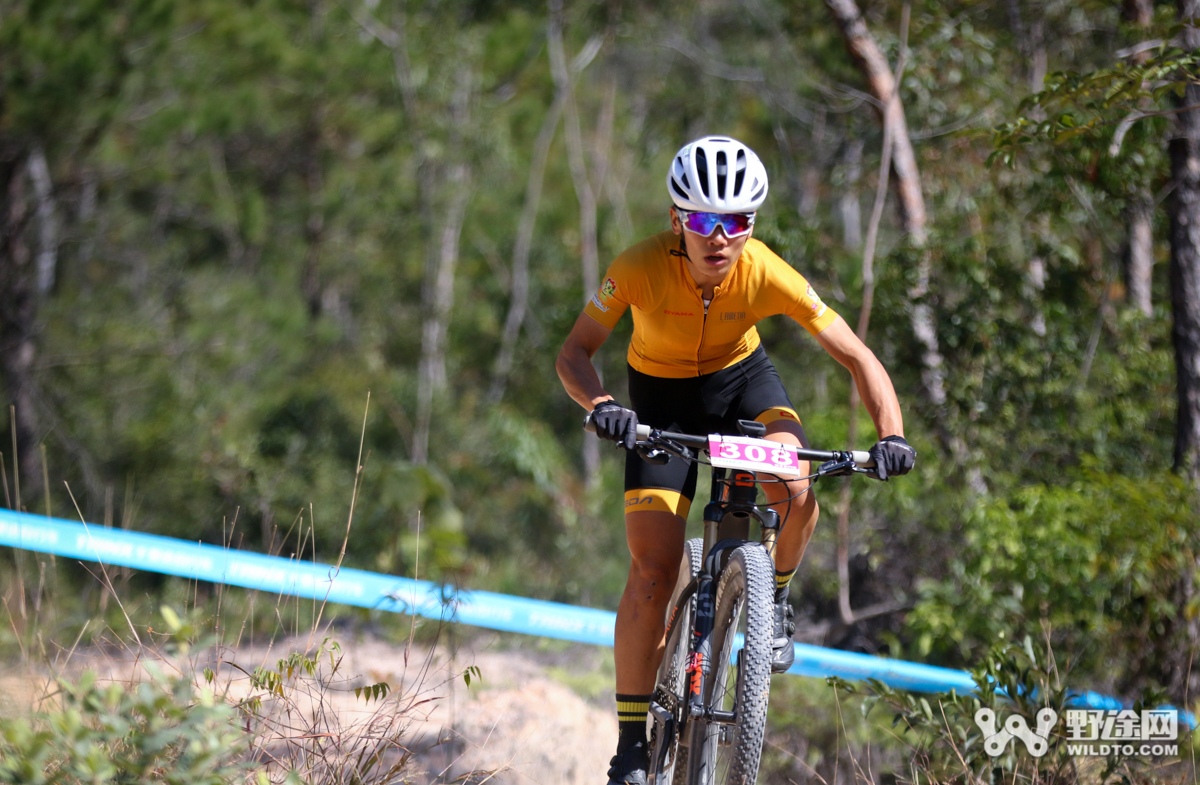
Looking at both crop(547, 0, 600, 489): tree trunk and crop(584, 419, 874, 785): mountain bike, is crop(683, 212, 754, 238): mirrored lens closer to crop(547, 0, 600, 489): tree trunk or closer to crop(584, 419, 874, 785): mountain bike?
crop(584, 419, 874, 785): mountain bike

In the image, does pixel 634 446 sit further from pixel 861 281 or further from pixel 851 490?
pixel 861 281

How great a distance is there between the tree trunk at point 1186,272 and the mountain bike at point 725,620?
3.20 metres

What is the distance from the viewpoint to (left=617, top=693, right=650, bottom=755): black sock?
3.06 m

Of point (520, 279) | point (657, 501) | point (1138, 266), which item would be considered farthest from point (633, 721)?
point (520, 279)

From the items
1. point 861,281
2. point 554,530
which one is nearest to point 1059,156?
point 861,281

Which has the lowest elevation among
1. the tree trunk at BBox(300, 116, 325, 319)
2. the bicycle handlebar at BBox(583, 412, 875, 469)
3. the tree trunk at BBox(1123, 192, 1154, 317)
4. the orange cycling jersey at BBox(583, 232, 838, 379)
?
the bicycle handlebar at BBox(583, 412, 875, 469)

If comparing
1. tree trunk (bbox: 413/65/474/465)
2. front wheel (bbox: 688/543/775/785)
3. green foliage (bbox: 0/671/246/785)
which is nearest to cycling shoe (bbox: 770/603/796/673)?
front wheel (bbox: 688/543/775/785)

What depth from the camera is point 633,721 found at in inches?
121

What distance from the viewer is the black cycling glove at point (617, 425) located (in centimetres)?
271

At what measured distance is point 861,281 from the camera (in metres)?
6.83

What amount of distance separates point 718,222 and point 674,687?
1.55 metres

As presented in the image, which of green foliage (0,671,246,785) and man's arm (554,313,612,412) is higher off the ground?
man's arm (554,313,612,412)

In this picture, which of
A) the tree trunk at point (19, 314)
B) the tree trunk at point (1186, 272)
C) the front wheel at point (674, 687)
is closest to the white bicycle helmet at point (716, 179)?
the front wheel at point (674, 687)

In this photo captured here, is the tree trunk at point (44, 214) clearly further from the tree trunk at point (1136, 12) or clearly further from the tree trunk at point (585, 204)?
the tree trunk at point (1136, 12)
